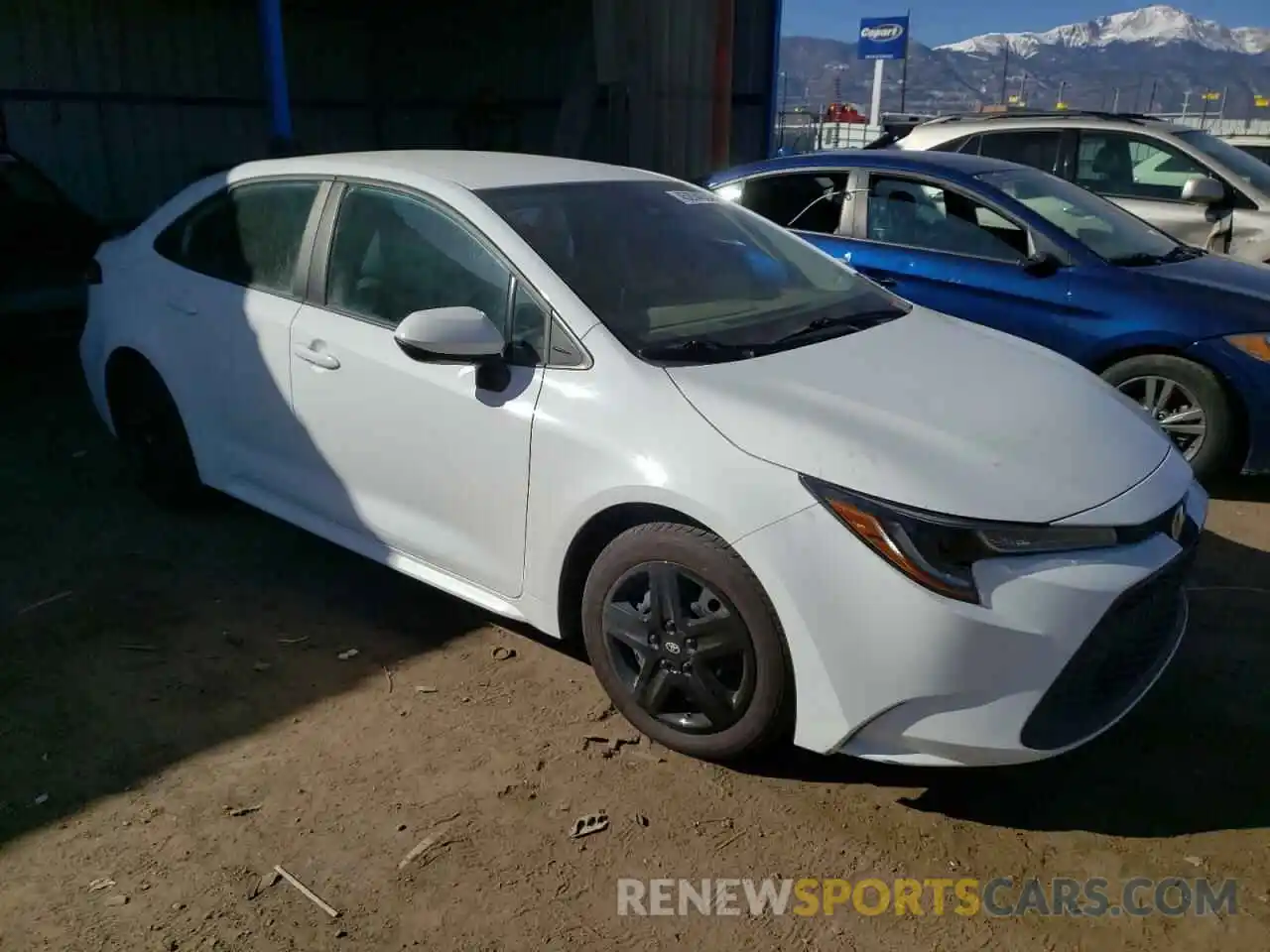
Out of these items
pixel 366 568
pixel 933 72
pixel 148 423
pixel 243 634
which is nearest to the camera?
pixel 243 634

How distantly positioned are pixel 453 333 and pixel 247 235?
5.06ft

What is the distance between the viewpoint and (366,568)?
4.23 m

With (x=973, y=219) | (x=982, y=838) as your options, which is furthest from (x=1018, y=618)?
(x=973, y=219)

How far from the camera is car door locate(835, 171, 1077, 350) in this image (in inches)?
202

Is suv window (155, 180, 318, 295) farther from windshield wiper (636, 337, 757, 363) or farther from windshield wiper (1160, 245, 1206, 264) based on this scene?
windshield wiper (1160, 245, 1206, 264)

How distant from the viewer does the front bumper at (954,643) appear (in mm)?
2418

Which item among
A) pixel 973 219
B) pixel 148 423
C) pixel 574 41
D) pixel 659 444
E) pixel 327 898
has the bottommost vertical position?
pixel 327 898

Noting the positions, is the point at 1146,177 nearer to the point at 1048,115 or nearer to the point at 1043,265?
the point at 1048,115

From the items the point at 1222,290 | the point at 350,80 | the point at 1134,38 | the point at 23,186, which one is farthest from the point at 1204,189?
the point at 1134,38

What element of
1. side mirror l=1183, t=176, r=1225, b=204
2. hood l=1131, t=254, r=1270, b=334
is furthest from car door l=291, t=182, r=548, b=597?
side mirror l=1183, t=176, r=1225, b=204

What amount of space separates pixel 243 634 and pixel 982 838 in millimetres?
2505

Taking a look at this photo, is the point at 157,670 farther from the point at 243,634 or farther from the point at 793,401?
the point at 793,401

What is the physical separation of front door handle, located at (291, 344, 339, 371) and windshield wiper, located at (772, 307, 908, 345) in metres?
1.47

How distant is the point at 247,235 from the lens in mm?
4043
